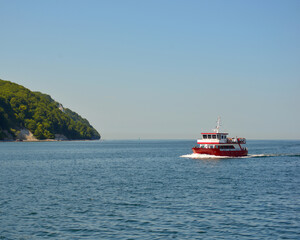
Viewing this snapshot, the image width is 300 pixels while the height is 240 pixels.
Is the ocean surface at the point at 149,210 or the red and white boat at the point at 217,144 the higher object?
the red and white boat at the point at 217,144

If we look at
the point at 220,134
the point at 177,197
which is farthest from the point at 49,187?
the point at 220,134

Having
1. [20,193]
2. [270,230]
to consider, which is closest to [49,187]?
[20,193]

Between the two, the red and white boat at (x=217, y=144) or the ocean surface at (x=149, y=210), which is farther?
the red and white boat at (x=217, y=144)

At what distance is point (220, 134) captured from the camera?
105m

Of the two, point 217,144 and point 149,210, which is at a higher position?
point 217,144

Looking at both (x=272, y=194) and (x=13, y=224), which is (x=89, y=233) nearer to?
(x=13, y=224)

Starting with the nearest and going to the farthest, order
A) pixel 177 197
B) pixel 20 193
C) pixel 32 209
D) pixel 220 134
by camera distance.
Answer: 1. pixel 32 209
2. pixel 177 197
3. pixel 20 193
4. pixel 220 134

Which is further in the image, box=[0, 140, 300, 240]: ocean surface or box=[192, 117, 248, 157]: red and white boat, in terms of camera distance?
box=[192, 117, 248, 157]: red and white boat

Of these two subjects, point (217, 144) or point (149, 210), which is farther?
point (217, 144)

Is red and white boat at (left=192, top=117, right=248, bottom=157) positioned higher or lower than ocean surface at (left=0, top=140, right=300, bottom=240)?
higher

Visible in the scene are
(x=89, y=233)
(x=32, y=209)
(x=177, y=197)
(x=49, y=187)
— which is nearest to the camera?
(x=89, y=233)

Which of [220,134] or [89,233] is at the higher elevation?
[220,134]

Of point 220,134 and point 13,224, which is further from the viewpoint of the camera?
point 220,134

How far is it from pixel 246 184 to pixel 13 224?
118 feet
